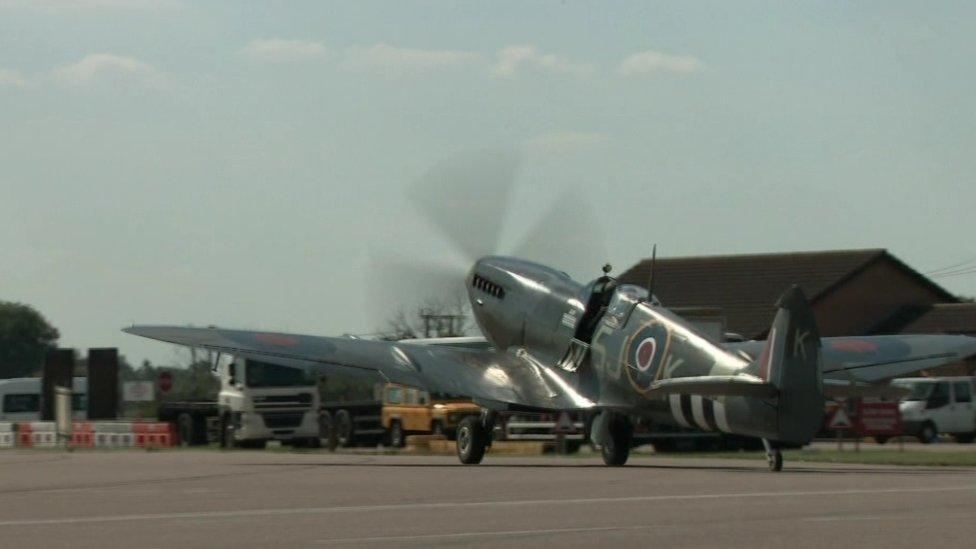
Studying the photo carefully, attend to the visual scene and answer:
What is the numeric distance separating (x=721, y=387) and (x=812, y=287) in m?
49.7

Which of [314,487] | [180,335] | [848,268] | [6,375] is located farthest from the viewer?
[6,375]

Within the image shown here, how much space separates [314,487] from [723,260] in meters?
56.2

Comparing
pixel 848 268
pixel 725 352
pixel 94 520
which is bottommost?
pixel 94 520

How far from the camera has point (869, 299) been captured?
7062 cm

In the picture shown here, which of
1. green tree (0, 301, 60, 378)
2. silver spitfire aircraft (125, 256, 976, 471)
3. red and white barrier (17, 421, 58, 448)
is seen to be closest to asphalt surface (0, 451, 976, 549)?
silver spitfire aircraft (125, 256, 976, 471)

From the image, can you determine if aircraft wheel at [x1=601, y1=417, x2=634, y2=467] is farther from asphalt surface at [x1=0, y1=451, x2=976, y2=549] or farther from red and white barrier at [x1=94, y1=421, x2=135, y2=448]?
red and white barrier at [x1=94, y1=421, x2=135, y2=448]

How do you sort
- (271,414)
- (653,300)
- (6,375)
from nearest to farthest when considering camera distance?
(653,300) → (271,414) → (6,375)

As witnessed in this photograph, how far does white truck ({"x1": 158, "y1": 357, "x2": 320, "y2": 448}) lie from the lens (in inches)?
1492

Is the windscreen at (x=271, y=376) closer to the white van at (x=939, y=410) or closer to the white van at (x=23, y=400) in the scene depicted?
the white van at (x=939, y=410)

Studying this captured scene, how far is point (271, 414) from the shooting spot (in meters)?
38.1

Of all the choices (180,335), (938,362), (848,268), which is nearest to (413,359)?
(180,335)

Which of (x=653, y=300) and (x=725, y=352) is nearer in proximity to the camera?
(x=725, y=352)

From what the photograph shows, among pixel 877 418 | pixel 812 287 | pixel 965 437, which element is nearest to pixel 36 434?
pixel 877 418

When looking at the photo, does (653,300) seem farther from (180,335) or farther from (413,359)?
(180,335)
